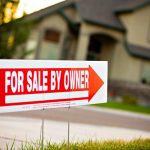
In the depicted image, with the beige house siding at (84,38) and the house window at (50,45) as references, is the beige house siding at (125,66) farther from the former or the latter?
the house window at (50,45)

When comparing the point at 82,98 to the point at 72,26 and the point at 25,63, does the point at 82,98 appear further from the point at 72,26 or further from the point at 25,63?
the point at 72,26

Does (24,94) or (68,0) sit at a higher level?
(68,0)

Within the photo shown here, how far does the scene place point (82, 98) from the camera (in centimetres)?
864

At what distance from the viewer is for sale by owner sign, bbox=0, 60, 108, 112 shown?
7285 mm

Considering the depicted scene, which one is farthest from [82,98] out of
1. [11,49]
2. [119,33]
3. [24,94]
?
[119,33]

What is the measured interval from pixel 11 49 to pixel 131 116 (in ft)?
25.4

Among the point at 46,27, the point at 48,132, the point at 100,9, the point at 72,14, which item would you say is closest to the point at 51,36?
the point at 46,27

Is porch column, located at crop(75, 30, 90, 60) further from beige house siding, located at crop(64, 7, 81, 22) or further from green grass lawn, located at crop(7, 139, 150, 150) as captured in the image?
green grass lawn, located at crop(7, 139, 150, 150)

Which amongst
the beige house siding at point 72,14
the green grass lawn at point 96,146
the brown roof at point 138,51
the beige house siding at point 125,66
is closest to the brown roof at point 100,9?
the beige house siding at point 72,14

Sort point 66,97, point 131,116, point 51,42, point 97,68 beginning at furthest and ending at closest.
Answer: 1. point 51,42
2. point 131,116
3. point 97,68
4. point 66,97

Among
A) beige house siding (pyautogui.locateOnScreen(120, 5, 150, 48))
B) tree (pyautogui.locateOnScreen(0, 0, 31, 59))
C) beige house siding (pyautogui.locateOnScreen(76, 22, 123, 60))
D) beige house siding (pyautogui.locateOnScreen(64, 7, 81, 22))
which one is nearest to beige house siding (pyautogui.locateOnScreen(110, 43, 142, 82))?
beige house siding (pyautogui.locateOnScreen(120, 5, 150, 48))

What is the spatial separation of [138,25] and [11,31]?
39.6 ft

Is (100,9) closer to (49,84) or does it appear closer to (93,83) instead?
(93,83)

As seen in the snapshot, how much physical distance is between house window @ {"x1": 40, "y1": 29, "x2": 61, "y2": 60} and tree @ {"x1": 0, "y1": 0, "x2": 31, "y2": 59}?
12.8 ft
